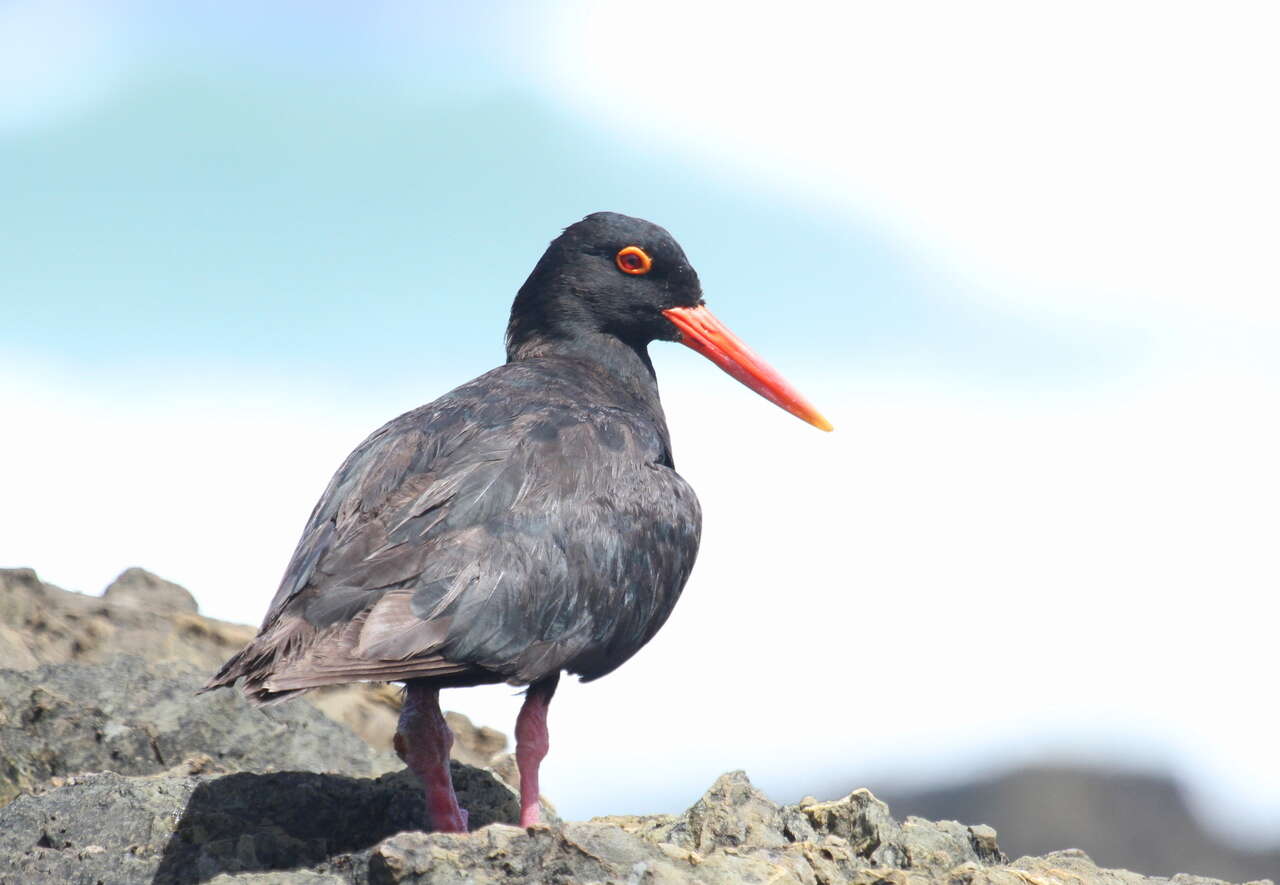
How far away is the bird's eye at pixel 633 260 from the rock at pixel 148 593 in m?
4.89

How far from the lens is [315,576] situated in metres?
5.92

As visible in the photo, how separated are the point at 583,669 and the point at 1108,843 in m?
14.7

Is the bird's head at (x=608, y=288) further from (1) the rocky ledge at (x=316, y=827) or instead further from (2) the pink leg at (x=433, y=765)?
→ (2) the pink leg at (x=433, y=765)

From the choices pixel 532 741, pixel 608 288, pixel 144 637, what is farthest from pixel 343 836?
pixel 144 637

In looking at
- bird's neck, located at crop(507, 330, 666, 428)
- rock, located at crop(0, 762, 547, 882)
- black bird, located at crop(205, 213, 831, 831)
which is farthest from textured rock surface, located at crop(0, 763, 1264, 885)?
bird's neck, located at crop(507, 330, 666, 428)

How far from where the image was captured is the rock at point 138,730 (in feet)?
24.1

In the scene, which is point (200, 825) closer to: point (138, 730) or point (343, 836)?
point (343, 836)

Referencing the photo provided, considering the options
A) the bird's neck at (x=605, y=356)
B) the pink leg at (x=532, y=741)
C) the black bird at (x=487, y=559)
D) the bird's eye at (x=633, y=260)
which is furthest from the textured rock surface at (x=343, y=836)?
the bird's eye at (x=633, y=260)

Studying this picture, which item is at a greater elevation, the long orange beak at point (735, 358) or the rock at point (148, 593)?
the long orange beak at point (735, 358)

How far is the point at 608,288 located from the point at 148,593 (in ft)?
17.0

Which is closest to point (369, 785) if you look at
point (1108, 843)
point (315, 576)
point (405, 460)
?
point (315, 576)

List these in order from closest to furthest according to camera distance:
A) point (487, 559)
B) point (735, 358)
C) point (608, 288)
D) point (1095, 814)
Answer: point (487, 559) → point (608, 288) → point (735, 358) → point (1095, 814)

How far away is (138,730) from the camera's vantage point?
754cm

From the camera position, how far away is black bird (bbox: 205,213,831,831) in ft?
18.6
